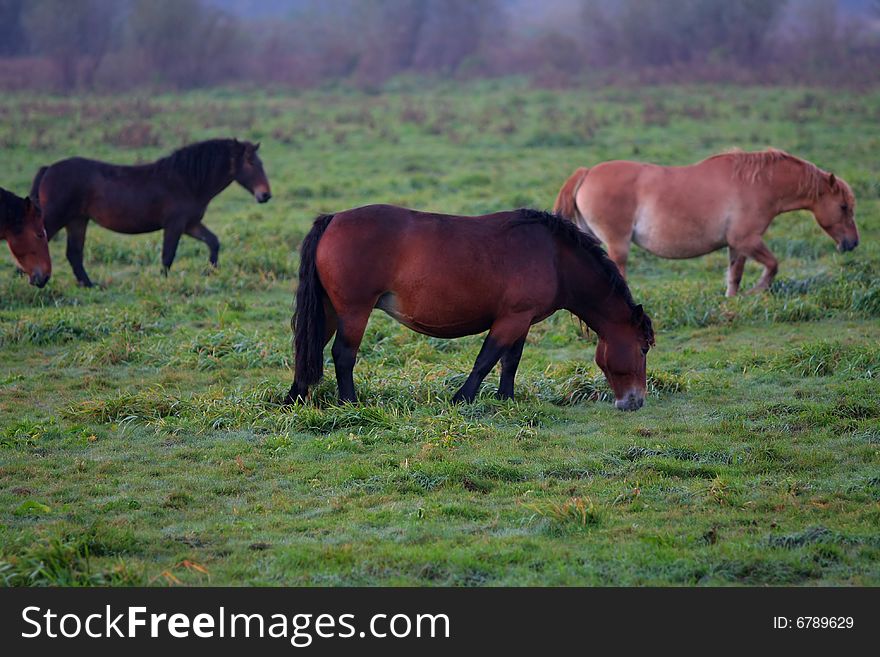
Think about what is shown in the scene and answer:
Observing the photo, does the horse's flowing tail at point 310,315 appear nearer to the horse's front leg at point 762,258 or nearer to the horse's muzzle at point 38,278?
the horse's muzzle at point 38,278

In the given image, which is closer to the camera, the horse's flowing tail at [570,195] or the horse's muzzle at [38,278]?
the horse's muzzle at [38,278]

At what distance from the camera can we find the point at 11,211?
10102 millimetres

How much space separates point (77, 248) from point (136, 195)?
929 millimetres

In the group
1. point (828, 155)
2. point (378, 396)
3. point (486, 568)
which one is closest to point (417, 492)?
point (486, 568)

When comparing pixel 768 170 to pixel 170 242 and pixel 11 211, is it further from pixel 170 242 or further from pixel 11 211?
pixel 11 211

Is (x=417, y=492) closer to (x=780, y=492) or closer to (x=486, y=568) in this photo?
(x=486, y=568)

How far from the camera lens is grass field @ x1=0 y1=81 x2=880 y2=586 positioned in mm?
5090

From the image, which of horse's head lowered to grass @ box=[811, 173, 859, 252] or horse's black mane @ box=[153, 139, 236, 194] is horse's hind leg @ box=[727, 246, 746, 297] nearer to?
horse's head lowered to grass @ box=[811, 173, 859, 252]


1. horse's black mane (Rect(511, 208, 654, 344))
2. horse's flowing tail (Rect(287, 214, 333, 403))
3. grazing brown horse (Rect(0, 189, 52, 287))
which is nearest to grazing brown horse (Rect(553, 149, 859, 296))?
horse's black mane (Rect(511, 208, 654, 344))

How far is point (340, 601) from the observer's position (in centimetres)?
462

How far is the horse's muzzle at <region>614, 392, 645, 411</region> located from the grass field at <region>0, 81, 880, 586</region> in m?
0.10

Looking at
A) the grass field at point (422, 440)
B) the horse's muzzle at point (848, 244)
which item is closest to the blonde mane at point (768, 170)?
the horse's muzzle at point (848, 244)

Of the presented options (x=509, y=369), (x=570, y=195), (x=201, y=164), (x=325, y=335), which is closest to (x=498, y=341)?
(x=509, y=369)

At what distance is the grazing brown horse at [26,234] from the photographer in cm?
1008
